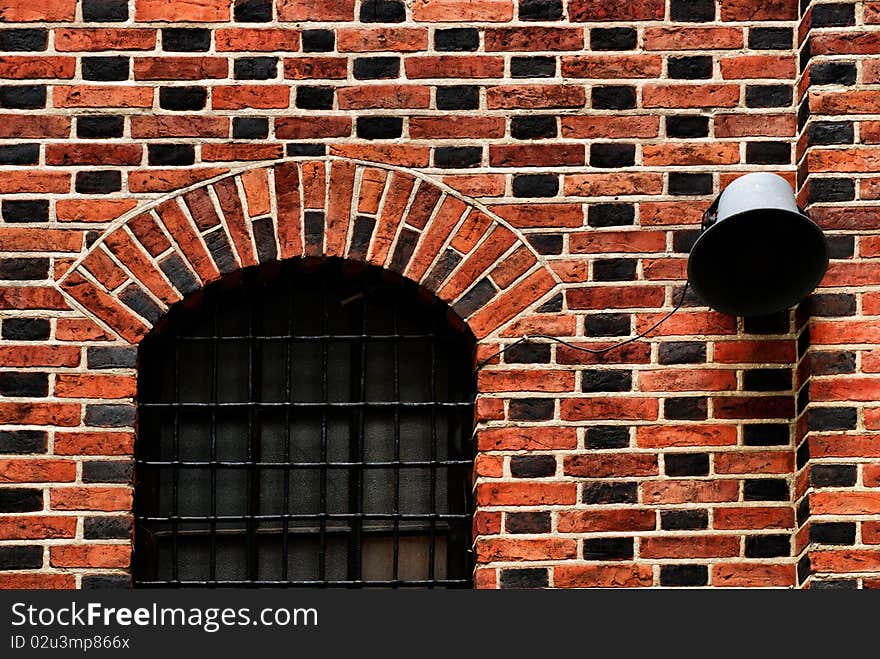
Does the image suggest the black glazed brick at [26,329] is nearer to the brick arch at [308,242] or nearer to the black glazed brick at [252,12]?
the brick arch at [308,242]

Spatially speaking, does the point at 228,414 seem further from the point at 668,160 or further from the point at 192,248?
the point at 668,160

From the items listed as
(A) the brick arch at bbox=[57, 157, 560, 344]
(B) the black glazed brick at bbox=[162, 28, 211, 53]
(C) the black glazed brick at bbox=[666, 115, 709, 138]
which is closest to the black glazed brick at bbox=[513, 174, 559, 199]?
(A) the brick arch at bbox=[57, 157, 560, 344]

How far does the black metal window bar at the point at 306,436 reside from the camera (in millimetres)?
6293

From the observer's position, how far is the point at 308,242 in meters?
6.23

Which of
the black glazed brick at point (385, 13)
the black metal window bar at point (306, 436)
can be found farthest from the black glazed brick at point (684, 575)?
the black glazed brick at point (385, 13)

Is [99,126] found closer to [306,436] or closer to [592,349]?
[306,436]

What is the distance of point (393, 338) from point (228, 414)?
24.3 inches

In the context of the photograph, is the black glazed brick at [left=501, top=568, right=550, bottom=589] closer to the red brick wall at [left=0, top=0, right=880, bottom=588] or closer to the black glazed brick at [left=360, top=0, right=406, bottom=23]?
the red brick wall at [left=0, top=0, right=880, bottom=588]

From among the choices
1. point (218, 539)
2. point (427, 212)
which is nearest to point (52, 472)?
point (218, 539)

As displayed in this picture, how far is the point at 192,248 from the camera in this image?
623cm

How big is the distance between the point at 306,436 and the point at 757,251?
1655 millimetres

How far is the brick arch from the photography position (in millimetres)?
6211

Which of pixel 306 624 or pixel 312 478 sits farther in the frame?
pixel 312 478

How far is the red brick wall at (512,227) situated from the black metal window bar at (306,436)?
0.71ft
